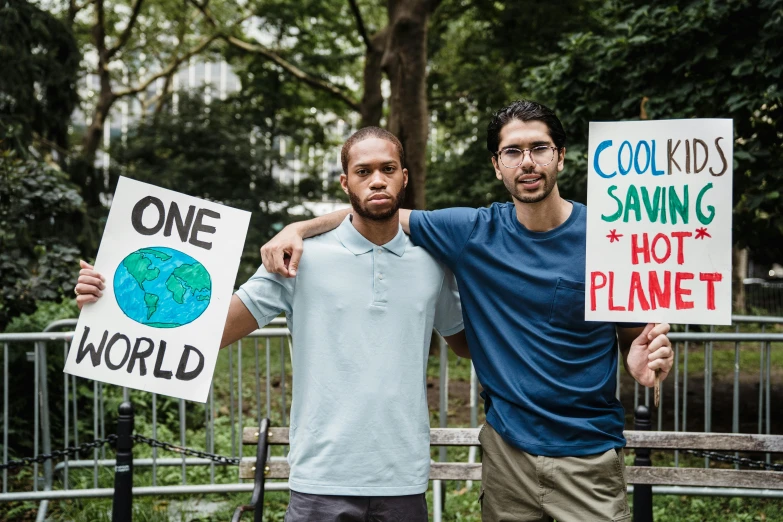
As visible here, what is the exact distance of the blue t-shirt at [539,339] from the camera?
2.58 m

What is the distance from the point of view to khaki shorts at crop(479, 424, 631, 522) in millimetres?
2576

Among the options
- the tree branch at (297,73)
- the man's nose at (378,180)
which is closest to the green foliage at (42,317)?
the man's nose at (378,180)

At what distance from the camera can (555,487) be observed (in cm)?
259

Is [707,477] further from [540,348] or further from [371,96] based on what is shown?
[371,96]

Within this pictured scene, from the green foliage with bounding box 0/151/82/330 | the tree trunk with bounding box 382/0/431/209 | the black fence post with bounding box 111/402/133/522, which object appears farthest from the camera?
the tree trunk with bounding box 382/0/431/209

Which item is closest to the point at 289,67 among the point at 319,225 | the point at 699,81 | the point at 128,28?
the point at 128,28

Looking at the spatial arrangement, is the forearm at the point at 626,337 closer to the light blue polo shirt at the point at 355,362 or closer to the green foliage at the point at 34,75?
Answer: the light blue polo shirt at the point at 355,362

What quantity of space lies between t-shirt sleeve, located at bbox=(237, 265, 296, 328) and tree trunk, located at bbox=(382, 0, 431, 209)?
8.32m

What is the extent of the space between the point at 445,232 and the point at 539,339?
1.72 ft

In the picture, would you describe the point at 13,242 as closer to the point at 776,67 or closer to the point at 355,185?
the point at 355,185

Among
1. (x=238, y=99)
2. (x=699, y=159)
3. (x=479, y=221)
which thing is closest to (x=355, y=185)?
(x=479, y=221)

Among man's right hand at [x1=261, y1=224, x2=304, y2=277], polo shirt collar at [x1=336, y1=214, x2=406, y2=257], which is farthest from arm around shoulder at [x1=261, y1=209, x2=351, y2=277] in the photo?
polo shirt collar at [x1=336, y1=214, x2=406, y2=257]

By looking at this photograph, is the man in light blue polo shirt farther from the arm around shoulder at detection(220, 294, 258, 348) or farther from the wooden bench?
the wooden bench

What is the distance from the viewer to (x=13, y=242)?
21.5 feet
